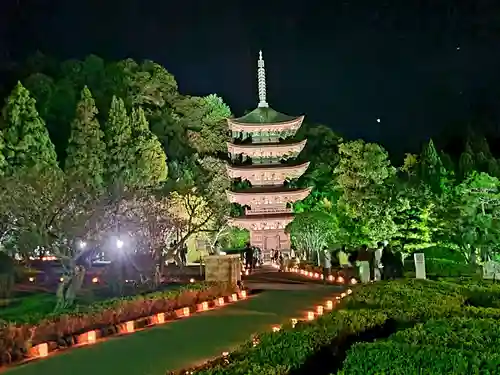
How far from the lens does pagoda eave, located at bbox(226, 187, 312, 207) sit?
3991 centimetres

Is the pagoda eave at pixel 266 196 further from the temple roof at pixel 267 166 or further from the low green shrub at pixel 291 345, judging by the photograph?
the low green shrub at pixel 291 345

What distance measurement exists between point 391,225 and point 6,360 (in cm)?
1790

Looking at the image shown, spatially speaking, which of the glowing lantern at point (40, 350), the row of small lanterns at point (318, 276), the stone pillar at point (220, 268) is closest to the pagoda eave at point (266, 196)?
the row of small lanterns at point (318, 276)

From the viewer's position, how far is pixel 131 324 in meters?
12.6

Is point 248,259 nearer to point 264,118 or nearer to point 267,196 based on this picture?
point 267,196

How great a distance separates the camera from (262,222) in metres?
39.9

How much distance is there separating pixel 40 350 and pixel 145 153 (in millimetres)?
28478

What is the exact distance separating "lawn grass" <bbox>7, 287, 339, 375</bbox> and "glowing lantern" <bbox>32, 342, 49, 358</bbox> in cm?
31

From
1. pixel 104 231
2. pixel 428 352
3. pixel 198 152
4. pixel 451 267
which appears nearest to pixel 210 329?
pixel 104 231

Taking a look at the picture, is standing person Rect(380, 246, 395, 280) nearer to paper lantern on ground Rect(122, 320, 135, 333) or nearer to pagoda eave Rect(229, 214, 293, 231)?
paper lantern on ground Rect(122, 320, 135, 333)

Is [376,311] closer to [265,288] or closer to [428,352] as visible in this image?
[428,352]

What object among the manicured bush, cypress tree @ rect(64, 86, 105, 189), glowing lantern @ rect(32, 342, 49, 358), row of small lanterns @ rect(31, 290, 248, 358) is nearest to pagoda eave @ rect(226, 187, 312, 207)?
cypress tree @ rect(64, 86, 105, 189)

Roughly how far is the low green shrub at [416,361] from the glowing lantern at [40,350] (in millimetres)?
6460

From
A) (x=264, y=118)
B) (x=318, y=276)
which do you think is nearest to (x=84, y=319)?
(x=318, y=276)
